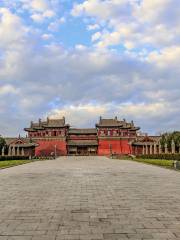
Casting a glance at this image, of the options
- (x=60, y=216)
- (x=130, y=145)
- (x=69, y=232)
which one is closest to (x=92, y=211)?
(x=60, y=216)

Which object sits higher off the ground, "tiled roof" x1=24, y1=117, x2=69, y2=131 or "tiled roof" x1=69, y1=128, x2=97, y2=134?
"tiled roof" x1=24, y1=117, x2=69, y2=131

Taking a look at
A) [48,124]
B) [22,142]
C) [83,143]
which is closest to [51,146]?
[48,124]

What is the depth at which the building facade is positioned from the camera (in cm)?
9031

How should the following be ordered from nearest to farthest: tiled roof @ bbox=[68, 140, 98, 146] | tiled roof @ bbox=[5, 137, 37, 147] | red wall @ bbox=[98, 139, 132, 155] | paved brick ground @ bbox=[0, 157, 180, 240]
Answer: paved brick ground @ bbox=[0, 157, 180, 240]
tiled roof @ bbox=[5, 137, 37, 147]
red wall @ bbox=[98, 139, 132, 155]
tiled roof @ bbox=[68, 140, 98, 146]

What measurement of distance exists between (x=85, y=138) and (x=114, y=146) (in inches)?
346

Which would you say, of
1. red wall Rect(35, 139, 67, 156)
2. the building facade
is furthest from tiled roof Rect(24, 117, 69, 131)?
red wall Rect(35, 139, 67, 156)

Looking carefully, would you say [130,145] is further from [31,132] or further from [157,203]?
[157,203]

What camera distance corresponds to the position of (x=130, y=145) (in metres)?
89.8

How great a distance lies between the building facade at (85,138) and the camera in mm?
90312

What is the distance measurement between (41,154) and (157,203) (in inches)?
3185

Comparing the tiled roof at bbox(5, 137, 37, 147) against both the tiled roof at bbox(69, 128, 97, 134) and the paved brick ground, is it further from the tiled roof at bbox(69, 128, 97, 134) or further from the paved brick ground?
the paved brick ground

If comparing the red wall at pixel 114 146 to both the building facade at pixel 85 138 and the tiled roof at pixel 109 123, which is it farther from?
the tiled roof at pixel 109 123

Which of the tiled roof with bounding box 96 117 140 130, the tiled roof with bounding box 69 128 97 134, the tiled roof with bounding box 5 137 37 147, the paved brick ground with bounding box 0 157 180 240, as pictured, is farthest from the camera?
the tiled roof with bounding box 69 128 97 134

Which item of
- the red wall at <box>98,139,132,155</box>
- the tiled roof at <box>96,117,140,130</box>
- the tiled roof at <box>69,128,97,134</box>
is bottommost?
the red wall at <box>98,139,132,155</box>
